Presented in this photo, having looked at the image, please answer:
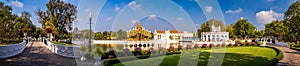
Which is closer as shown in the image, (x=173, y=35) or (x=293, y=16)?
(x=293, y=16)

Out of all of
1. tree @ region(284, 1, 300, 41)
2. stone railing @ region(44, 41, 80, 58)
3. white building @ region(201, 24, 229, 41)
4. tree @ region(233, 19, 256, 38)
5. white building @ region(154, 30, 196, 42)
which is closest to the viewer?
stone railing @ region(44, 41, 80, 58)

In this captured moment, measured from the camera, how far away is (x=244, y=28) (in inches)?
1412

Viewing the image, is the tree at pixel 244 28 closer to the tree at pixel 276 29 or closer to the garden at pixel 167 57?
the tree at pixel 276 29

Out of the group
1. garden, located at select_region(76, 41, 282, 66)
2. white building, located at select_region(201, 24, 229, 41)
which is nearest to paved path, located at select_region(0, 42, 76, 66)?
garden, located at select_region(76, 41, 282, 66)

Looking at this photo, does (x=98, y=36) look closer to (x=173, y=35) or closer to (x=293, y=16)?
(x=173, y=35)

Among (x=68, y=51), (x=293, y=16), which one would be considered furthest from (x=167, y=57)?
(x=293, y=16)

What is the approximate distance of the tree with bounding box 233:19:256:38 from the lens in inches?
1404

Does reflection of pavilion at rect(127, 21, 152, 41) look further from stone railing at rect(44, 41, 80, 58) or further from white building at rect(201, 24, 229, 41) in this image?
stone railing at rect(44, 41, 80, 58)

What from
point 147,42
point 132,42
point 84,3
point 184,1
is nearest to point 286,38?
point 147,42

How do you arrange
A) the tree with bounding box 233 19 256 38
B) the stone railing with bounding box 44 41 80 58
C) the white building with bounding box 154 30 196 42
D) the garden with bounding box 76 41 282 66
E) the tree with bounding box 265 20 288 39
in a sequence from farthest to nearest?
1. the tree with bounding box 233 19 256 38
2. the white building with bounding box 154 30 196 42
3. the tree with bounding box 265 20 288 39
4. the stone railing with bounding box 44 41 80 58
5. the garden with bounding box 76 41 282 66

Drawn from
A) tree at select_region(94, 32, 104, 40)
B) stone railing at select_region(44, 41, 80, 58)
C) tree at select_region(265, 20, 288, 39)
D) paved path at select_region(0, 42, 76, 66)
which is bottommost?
paved path at select_region(0, 42, 76, 66)

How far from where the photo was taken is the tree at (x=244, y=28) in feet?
117

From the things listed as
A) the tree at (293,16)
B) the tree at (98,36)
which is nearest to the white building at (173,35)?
the tree at (98,36)

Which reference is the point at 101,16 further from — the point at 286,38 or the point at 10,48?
the point at 286,38
